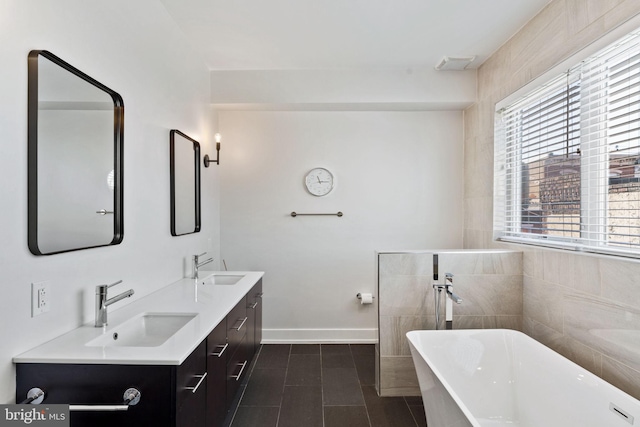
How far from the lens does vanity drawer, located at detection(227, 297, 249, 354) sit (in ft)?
6.31

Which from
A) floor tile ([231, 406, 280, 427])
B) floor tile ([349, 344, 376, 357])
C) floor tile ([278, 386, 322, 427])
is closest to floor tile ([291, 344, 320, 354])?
floor tile ([349, 344, 376, 357])

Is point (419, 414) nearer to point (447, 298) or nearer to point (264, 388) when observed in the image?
point (447, 298)

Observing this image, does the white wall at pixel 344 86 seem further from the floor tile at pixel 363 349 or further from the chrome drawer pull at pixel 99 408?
the chrome drawer pull at pixel 99 408

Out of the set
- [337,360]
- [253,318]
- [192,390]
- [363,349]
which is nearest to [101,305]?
[192,390]

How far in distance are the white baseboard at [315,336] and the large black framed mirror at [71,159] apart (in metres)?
2.16

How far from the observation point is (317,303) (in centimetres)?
352

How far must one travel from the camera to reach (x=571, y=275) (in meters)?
2.03

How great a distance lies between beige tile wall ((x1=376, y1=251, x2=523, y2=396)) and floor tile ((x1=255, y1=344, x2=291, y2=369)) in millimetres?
955

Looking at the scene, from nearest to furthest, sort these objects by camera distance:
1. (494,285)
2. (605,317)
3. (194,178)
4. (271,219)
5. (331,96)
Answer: (605,317)
(494,285)
(194,178)
(331,96)
(271,219)

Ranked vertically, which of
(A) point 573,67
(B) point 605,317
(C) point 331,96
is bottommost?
(B) point 605,317

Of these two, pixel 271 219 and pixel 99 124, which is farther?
pixel 271 219

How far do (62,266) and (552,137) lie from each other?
2.83 m

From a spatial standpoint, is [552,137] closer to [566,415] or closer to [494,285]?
[494,285]

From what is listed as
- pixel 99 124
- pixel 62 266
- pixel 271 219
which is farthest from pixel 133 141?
pixel 271 219
